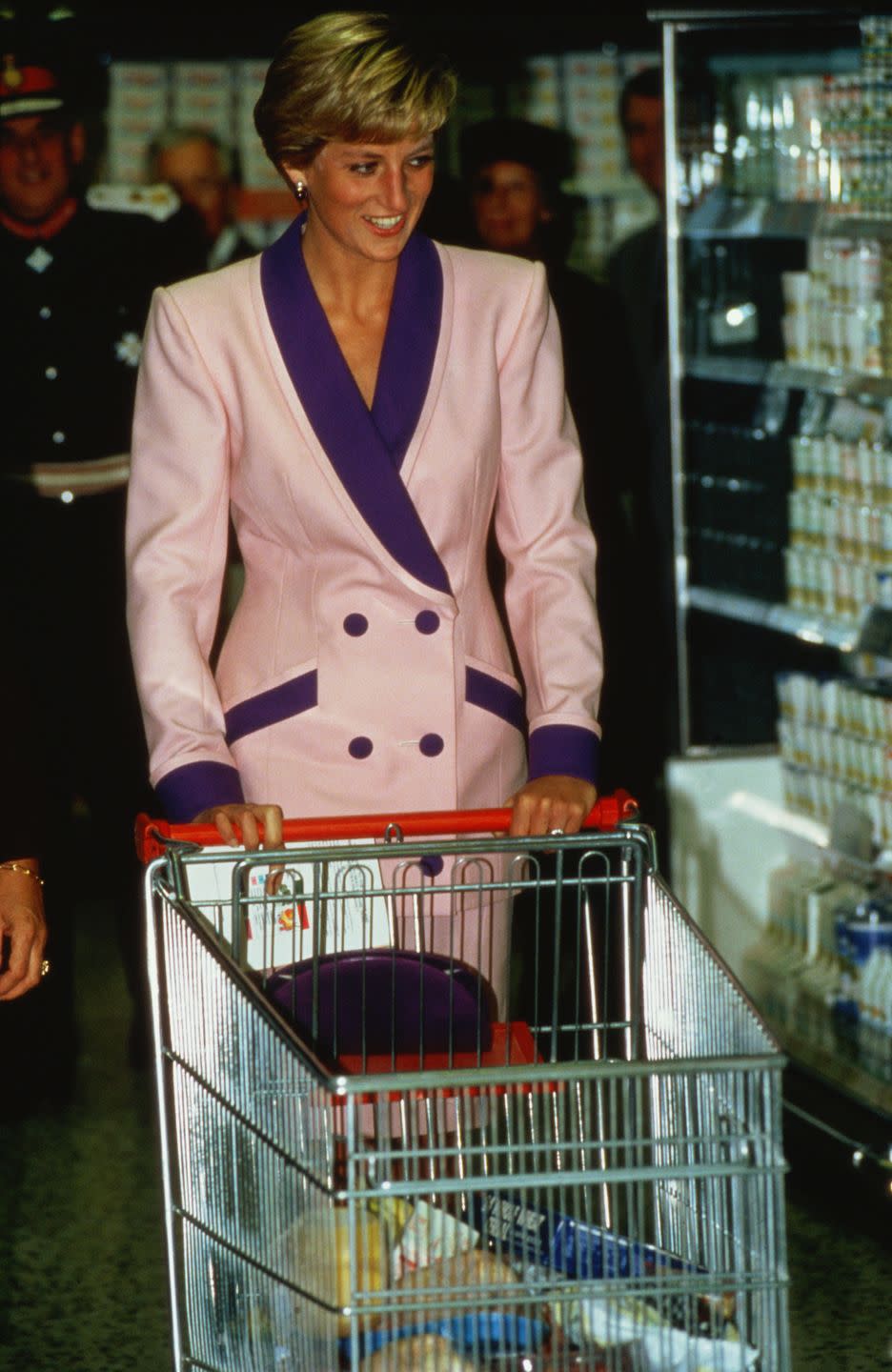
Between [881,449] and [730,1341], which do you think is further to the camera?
[881,449]

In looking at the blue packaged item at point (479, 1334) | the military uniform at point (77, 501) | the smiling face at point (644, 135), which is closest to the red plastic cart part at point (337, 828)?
the blue packaged item at point (479, 1334)

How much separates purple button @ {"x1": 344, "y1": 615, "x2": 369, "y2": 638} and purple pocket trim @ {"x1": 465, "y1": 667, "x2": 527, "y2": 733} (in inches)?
5.6

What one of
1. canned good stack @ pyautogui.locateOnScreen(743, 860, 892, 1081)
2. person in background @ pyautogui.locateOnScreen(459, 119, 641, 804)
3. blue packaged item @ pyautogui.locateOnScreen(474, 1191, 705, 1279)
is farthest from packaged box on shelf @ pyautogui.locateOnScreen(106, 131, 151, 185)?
blue packaged item @ pyautogui.locateOnScreen(474, 1191, 705, 1279)

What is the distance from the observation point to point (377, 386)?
2.58 m

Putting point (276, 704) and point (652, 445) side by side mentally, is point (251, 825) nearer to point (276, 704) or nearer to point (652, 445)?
point (276, 704)

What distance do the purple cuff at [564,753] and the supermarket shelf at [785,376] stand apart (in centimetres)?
158

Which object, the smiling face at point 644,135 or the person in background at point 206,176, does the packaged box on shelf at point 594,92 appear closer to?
the person in background at point 206,176

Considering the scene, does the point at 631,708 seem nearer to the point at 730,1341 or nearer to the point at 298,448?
the point at 298,448

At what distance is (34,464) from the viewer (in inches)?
198

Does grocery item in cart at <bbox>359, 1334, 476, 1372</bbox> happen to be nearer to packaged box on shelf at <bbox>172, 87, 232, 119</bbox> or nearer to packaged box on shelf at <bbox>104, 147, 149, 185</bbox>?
packaged box on shelf at <bbox>172, 87, 232, 119</bbox>

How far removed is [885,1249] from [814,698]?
117 centimetres

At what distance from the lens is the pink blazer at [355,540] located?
2545 millimetres

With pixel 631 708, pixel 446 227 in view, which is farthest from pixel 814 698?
pixel 446 227

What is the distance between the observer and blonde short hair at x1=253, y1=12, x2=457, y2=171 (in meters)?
2.39
